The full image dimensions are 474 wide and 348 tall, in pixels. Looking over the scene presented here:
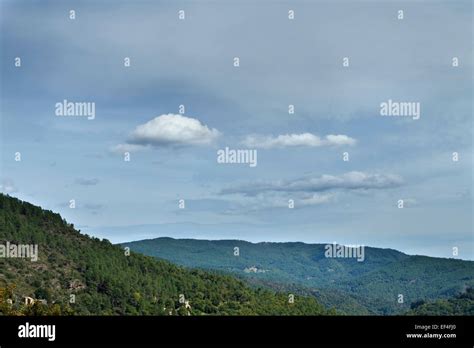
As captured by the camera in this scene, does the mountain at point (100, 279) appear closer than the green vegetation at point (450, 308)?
Yes

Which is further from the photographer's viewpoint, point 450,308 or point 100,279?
point 450,308

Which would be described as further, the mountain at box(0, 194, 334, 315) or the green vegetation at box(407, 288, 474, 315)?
the green vegetation at box(407, 288, 474, 315)

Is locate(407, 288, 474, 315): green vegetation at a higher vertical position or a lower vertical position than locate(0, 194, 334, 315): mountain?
lower

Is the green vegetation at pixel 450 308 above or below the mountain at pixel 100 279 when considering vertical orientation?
below

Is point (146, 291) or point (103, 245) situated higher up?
Result: point (103, 245)

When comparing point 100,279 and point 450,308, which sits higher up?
point 100,279
